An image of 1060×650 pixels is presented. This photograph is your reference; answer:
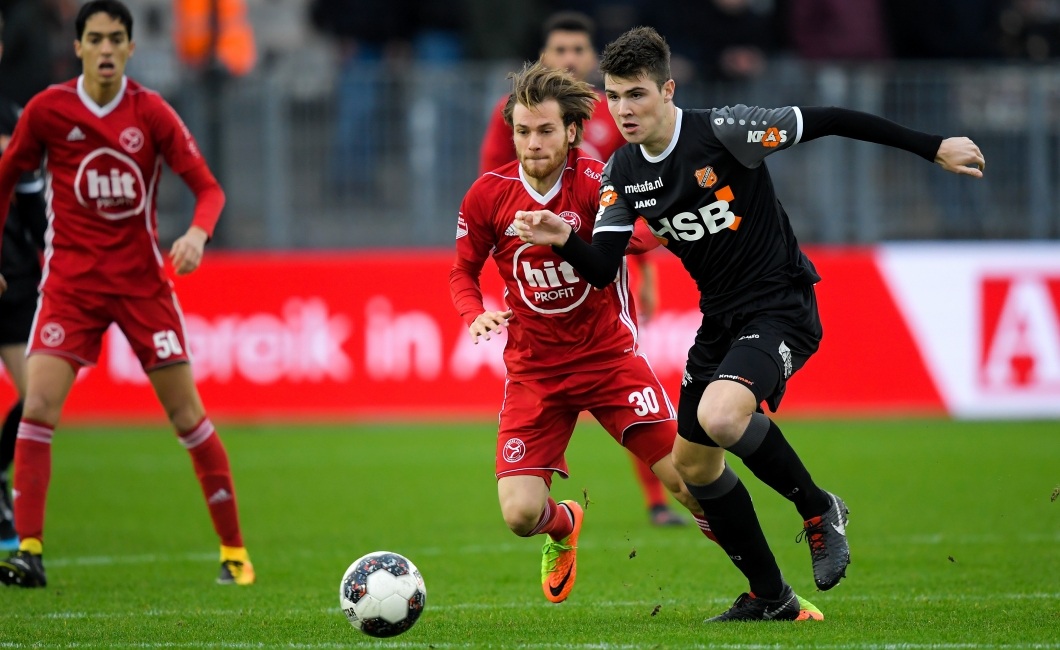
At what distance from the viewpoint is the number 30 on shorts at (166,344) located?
7.29 metres

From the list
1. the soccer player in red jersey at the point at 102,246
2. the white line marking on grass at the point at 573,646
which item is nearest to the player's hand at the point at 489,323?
the white line marking on grass at the point at 573,646

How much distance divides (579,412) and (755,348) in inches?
36.7

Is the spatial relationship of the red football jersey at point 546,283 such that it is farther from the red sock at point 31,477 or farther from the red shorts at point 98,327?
the red sock at point 31,477

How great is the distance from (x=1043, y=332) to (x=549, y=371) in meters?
8.17

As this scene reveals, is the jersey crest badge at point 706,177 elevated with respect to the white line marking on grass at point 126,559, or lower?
elevated

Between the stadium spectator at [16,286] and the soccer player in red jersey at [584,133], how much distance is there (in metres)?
2.56

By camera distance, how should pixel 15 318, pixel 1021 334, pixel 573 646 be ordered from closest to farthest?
pixel 573 646 < pixel 15 318 < pixel 1021 334

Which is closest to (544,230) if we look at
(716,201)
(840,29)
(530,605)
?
(716,201)

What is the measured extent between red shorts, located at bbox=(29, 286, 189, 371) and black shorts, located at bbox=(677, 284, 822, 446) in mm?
2655

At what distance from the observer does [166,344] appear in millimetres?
7301

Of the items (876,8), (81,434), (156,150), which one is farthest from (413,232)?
(156,150)

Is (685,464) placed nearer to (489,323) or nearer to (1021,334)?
(489,323)

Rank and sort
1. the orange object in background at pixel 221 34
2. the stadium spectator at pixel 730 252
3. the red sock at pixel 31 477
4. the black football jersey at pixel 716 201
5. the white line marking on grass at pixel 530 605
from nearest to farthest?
1. the stadium spectator at pixel 730 252
2. the black football jersey at pixel 716 201
3. the white line marking on grass at pixel 530 605
4. the red sock at pixel 31 477
5. the orange object in background at pixel 221 34

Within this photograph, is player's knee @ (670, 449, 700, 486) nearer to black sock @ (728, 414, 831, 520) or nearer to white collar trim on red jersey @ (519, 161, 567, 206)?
black sock @ (728, 414, 831, 520)
